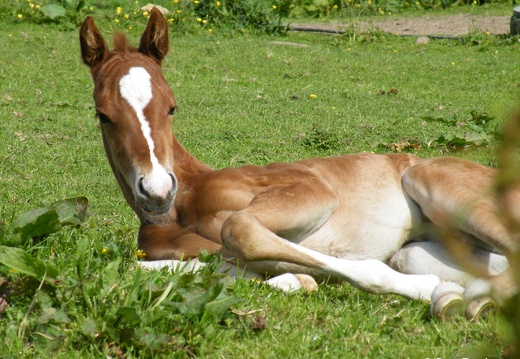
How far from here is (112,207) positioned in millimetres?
6215

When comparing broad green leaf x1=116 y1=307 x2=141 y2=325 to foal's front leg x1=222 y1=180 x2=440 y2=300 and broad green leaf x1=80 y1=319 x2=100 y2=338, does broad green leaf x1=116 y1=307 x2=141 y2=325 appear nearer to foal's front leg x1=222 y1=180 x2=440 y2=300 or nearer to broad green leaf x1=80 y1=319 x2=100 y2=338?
broad green leaf x1=80 y1=319 x2=100 y2=338

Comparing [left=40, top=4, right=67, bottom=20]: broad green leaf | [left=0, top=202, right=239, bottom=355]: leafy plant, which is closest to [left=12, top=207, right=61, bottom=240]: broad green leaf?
[left=0, top=202, right=239, bottom=355]: leafy plant

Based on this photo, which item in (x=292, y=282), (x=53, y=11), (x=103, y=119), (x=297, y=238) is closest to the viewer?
(x=292, y=282)

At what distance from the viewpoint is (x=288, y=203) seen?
14.5 feet

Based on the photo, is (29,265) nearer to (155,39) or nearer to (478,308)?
(478,308)

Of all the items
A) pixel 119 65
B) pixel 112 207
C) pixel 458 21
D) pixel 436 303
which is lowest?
pixel 458 21

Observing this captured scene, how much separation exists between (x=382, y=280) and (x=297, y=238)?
0.88 meters

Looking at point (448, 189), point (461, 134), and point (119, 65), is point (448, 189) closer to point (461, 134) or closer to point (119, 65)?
point (119, 65)

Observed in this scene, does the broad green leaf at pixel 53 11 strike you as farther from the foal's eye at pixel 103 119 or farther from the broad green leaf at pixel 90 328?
the broad green leaf at pixel 90 328

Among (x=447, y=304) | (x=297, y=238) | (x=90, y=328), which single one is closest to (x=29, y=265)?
(x=90, y=328)

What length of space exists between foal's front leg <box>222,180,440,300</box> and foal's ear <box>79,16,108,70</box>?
137 cm

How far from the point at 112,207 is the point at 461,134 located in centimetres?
384

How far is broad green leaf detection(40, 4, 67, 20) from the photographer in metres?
14.9

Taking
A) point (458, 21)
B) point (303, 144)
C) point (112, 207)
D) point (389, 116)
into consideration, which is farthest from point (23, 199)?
point (458, 21)
